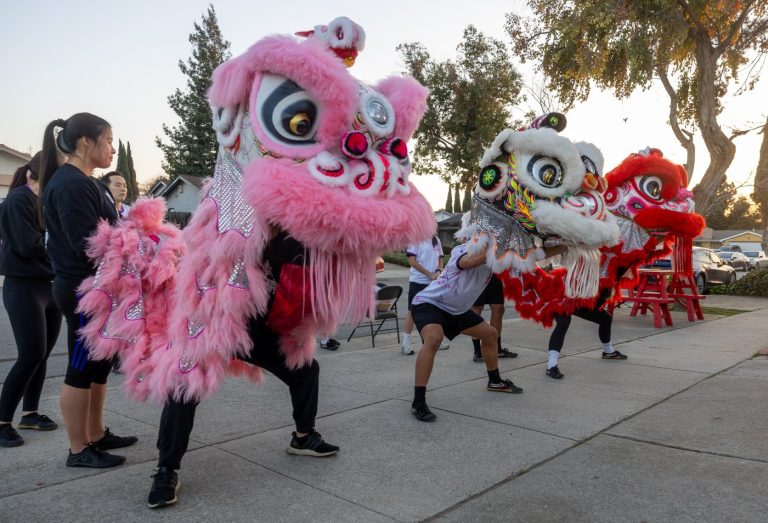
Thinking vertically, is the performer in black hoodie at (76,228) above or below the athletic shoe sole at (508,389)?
above

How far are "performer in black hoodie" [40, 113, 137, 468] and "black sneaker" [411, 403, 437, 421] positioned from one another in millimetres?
1958

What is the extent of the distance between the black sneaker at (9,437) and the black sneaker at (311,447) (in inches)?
63.9

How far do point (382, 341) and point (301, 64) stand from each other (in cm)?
561

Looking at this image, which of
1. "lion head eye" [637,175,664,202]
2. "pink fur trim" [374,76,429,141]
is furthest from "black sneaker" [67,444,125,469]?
"lion head eye" [637,175,664,202]

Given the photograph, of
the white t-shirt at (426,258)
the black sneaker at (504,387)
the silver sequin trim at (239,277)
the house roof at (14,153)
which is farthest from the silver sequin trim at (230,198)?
the house roof at (14,153)

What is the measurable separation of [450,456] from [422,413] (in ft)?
2.43

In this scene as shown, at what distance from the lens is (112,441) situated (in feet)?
11.5

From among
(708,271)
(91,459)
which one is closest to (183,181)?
(708,271)

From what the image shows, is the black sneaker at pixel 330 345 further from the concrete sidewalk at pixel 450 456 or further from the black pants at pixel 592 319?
the black pants at pixel 592 319

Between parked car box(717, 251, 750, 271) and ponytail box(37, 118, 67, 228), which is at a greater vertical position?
parked car box(717, 251, 750, 271)

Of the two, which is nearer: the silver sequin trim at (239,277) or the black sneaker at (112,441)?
the silver sequin trim at (239,277)

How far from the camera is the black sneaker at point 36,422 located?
3.81 meters

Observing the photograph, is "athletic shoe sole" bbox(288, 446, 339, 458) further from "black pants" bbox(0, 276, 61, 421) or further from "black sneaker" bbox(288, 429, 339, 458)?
"black pants" bbox(0, 276, 61, 421)

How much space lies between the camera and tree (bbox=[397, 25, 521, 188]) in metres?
25.6
